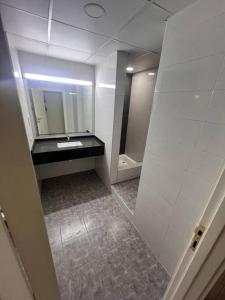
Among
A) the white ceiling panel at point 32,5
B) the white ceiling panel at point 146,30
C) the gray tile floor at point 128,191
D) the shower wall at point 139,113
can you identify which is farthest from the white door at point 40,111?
the shower wall at point 139,113

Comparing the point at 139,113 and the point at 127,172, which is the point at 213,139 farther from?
the point at 139,113

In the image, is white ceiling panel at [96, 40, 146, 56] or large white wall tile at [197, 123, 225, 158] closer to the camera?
large white wall tile at [197, 123, 225, 158]

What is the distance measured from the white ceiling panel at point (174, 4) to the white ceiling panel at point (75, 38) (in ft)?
2.17

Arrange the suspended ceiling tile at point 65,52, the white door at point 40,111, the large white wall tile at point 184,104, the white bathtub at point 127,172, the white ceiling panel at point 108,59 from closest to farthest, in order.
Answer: the large white wall tile at point 184,104
the suspended ceiling tile at point 65,52
the white ceiling panel at point 108,59
the white door at point 40,111
the white bathtub at point 127,172

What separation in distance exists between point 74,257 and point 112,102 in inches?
80.0

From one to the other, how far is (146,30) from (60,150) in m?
1.84

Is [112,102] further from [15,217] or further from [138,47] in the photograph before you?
[15,217]

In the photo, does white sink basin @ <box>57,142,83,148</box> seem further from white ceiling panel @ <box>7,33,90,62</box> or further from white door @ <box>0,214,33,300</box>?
white door @ <box>0,214,33,300</box>

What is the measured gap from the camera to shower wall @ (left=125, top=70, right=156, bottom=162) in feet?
8.46

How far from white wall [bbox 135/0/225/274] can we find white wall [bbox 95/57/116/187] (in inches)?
36.7

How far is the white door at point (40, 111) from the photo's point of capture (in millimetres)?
2205

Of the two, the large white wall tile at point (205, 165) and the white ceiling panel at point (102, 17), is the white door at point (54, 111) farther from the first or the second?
the large white wall tile at point (205, 165)

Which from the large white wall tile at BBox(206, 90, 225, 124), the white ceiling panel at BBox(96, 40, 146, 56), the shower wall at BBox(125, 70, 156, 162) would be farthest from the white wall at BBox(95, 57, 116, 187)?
the large white wall tile at BBox(206, 90, 225, 124)

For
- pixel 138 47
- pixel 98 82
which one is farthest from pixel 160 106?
pixel 98 82
